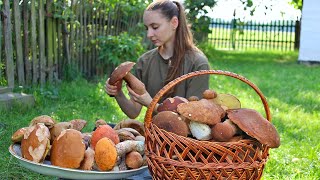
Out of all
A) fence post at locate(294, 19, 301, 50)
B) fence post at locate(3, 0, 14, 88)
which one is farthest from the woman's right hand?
fence post at locate(294, 19, 301, 50)

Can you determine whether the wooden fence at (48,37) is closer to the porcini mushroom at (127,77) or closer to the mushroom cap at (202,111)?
the porcini mushroom at (127,77)

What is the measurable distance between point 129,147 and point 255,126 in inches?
19.5

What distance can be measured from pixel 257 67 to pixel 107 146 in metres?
10.2

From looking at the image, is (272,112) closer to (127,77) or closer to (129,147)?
(127,77)

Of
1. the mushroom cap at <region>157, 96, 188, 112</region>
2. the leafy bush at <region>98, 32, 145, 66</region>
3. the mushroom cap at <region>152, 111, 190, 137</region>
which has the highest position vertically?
the mushroom cap at <region>157, 96, 188, 112</region>

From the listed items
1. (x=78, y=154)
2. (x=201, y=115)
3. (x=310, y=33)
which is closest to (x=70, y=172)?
(x=78, y=154)

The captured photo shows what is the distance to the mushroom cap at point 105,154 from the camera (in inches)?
76.4

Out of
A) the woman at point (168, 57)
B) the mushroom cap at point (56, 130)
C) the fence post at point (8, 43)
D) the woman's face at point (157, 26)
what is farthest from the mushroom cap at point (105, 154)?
the fence post at point (8, 43)

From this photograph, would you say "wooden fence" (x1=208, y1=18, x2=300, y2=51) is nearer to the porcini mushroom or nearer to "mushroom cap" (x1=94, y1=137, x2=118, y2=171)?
the porcini mushroom

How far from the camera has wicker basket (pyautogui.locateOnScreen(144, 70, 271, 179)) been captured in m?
1.83

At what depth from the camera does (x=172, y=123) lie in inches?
74.9

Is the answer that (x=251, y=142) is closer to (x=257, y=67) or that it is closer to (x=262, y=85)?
(x=262, y=85)

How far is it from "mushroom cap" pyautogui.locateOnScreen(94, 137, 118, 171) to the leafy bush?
5838 millimetres

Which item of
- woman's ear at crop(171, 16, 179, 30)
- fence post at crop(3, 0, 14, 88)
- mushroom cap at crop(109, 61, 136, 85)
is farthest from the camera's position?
fence post at crop(3, 0, 14, 88)
